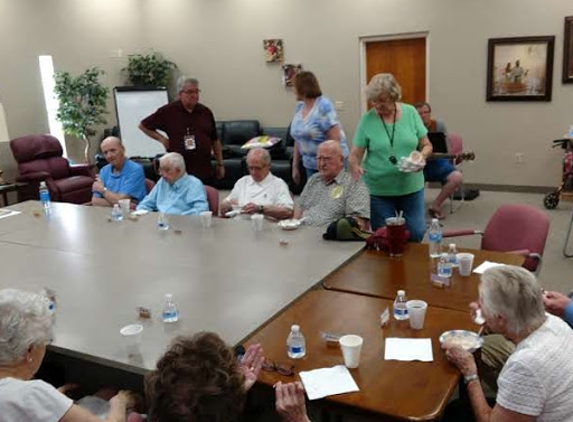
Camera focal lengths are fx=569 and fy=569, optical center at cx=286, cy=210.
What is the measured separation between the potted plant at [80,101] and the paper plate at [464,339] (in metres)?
7.11

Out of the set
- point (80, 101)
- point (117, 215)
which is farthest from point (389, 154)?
point (80, 101)

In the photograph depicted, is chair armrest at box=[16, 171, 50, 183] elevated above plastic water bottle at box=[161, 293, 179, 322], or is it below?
below

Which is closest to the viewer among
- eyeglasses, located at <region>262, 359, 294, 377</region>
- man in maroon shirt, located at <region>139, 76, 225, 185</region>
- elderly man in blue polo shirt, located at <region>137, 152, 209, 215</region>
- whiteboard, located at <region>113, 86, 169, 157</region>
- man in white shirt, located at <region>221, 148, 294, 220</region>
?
eyeglasses, located at <region>262, 359, 294, 377</region>

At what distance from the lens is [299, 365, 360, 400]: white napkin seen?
1.70 m

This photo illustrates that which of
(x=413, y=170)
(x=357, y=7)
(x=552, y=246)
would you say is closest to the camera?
(x=413, y=170)

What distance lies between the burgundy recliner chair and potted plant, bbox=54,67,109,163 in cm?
39

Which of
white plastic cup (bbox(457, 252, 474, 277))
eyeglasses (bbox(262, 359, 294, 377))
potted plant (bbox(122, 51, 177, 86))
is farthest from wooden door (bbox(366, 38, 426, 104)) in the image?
eyeglasses (bbox(262, 359, 294, 377))

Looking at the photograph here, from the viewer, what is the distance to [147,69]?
892cm

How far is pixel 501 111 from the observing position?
721 cm

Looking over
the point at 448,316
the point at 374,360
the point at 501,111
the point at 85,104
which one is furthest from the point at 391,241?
the point at 85,104

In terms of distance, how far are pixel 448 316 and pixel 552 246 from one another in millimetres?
3368

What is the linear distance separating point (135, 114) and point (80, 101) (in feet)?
3.06

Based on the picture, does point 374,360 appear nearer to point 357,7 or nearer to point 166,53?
point 357,7

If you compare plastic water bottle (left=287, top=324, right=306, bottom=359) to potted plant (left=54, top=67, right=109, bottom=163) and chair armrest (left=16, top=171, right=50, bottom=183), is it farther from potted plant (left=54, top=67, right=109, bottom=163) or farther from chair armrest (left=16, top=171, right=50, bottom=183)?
potted plant (left=54, top=67, right=109, bottom=163)
